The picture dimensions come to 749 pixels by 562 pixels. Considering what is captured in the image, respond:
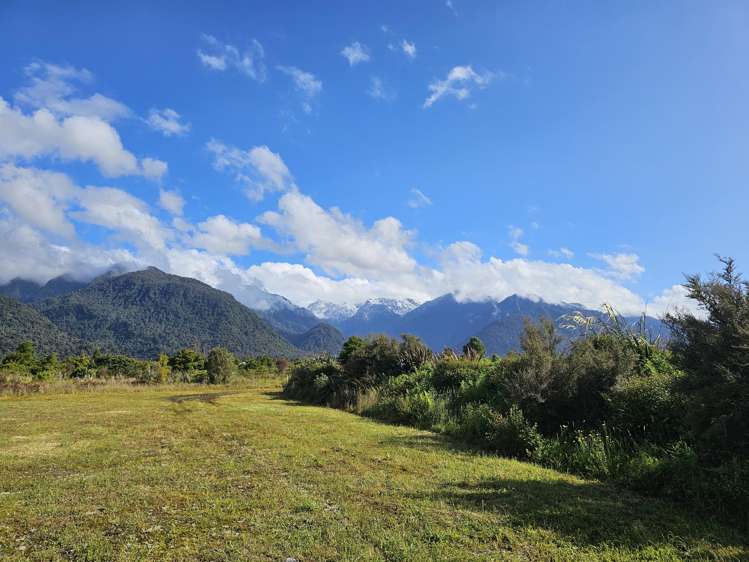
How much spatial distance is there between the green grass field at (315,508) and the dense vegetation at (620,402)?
748mm

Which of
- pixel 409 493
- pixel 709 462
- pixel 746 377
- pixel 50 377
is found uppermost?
pixel 746 377

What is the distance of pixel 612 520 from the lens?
5.48 meters

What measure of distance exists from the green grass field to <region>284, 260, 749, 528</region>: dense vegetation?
0.75 metres

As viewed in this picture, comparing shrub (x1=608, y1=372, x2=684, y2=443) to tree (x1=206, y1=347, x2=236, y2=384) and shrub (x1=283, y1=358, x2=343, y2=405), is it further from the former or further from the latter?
tree (x1=206, y1=347, x2=236, y2=384)

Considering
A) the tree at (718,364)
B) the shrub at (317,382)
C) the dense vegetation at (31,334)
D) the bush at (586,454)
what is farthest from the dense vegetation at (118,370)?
the dense vegetation at (31,334)

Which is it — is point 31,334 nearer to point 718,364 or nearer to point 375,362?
point 375,362

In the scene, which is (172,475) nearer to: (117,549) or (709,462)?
(117,549)

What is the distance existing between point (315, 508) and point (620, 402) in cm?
725

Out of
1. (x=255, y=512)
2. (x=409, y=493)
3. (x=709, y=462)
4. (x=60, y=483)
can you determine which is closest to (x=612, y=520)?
(x=709, y=462)

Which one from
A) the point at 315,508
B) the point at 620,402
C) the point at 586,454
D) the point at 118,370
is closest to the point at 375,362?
the point at 620,402

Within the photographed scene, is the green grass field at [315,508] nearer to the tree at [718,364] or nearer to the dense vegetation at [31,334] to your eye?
the tree at [718,364]

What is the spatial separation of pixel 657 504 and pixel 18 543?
7563 millimetres

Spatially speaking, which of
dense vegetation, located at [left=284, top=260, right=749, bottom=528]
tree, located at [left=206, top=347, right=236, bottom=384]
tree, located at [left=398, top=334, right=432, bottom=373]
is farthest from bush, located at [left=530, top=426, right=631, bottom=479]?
tree, located at [left=206, top=347, right=236, bottom=384]

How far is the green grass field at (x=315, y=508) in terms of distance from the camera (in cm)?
454
